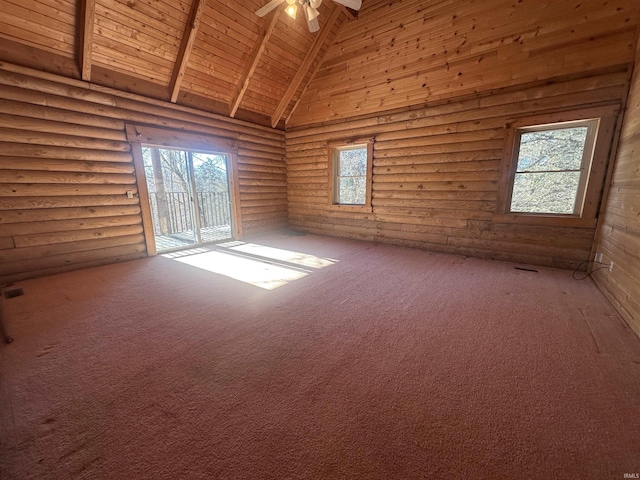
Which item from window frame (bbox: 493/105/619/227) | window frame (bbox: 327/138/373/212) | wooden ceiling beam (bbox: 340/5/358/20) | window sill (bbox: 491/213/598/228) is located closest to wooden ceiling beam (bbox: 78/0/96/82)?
wooden ceiling beam (bbox: 340/5/358/20)

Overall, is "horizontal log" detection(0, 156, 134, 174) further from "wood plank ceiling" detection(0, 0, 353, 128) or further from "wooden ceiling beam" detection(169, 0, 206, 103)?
"wooden ceiling beam" detection(169, 0, 206, 103)

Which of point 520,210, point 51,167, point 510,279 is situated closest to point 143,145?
point 51,167

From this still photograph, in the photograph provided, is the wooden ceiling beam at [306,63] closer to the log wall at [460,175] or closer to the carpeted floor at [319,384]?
the log wall at [460,175]

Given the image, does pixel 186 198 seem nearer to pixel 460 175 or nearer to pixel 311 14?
pixel 311 14

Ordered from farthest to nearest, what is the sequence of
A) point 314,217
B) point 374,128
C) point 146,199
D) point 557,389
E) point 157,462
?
point 314,217 < point 374,128 < point 146,199 < point 557,389 < point 157,462

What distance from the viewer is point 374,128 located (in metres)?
4.87

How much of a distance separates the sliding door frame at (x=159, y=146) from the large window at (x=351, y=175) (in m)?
2.24

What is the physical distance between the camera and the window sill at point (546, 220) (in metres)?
3.23

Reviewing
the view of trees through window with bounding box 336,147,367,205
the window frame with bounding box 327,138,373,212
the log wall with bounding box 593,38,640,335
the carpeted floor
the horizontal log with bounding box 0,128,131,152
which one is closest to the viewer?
the carpeted floor

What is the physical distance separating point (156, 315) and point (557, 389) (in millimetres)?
3053

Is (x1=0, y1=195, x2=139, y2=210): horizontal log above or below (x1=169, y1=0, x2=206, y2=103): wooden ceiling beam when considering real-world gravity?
below

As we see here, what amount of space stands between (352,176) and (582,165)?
3.59 meters

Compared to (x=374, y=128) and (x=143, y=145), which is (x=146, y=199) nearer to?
(x=143, y=145)

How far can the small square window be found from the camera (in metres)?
3.26
